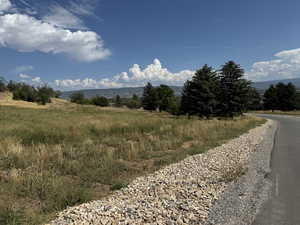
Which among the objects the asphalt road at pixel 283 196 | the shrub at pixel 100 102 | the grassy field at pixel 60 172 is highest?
the shrub at pixel 100 102

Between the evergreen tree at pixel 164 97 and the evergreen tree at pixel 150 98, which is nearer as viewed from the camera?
the evergreen tree at pixel 164 97

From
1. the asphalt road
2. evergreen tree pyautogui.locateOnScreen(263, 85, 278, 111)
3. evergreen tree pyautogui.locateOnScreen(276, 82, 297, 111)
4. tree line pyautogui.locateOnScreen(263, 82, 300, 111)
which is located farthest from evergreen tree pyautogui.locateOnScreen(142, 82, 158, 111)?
the asphalt road

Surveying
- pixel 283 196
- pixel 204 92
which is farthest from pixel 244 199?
pixel 204 92

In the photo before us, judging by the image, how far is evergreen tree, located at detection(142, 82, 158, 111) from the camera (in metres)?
69.1

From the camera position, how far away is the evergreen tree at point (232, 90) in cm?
2925

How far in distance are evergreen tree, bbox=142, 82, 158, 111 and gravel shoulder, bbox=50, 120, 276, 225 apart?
206ft

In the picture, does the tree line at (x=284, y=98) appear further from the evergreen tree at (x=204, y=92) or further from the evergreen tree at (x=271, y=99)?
the evergreen tree at (x=204, y=92)

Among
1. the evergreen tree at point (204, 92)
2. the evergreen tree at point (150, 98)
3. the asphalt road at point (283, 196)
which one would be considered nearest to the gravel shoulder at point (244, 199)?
the asphalt road at point (283, 196)

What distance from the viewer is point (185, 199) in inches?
168

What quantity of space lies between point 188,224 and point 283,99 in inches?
2639

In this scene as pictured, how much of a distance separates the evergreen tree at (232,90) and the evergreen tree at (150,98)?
39454 mm

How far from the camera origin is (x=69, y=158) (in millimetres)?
7379

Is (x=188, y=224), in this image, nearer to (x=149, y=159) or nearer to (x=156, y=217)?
(x=156, y=217)

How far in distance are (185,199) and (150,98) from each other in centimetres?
6598
